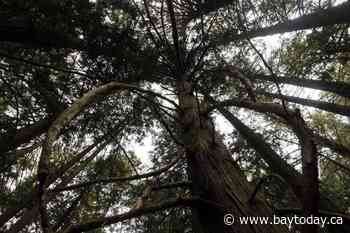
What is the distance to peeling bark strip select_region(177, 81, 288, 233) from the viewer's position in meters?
2.05

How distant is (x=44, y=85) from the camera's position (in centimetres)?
479

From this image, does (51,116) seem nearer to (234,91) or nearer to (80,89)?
(80,89)

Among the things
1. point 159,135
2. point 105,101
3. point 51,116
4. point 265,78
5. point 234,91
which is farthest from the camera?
point 159,135

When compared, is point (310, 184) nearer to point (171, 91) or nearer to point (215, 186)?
point (215, 186)

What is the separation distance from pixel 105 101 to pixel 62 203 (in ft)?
7.92

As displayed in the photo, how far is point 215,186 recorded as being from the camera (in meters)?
2.35

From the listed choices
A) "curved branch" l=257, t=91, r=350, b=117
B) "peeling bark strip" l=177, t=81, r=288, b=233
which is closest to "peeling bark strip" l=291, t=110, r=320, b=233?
"peeling bark strip" l=177, t=81, r=288, b=233

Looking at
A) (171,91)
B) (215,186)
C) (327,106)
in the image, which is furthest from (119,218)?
(327,106)

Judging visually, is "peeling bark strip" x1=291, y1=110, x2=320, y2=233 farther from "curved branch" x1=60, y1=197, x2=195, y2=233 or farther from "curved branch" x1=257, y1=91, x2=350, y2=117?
"curved branch" x1=257, y1=91, x2=350, y2=117

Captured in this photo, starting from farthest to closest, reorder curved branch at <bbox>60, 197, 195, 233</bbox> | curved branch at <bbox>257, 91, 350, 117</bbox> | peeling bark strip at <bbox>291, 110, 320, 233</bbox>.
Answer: curved branch at <bbox>257, 91, 350, 117</bbox> → curved branch at <bbox>60, 197, 195, 233</bbox> → peeling bark strip at <bbox>291, 110, 320, 233</bbox>

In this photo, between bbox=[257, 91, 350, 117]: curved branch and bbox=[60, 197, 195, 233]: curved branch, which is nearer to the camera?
bbox=[60, 197, 195, 233]: curved branch

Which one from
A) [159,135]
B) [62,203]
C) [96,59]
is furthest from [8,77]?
[159,135]

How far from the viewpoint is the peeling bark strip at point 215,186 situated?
6.73 ft

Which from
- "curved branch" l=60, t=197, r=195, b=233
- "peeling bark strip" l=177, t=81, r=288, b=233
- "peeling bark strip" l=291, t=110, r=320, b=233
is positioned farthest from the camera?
"peeling bark strip" l=177, t=81, r=288, b=233
